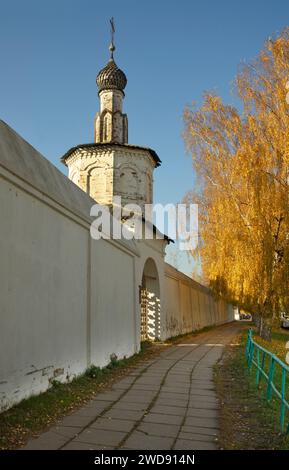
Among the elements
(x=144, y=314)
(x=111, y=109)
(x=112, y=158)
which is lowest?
(x=144, y=314)

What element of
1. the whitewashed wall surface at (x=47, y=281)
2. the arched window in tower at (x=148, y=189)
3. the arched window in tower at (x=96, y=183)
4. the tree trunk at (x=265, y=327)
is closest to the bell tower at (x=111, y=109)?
the arched window in tower at (x=96, y=183)

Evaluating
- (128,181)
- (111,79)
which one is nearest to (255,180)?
(128,181)

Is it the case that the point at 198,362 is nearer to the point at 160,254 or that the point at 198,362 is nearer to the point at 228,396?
the point at 228,396

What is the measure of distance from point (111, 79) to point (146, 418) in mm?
18761

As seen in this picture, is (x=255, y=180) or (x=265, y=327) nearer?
(x=255, y=180)

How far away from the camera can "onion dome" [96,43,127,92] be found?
2150 cm

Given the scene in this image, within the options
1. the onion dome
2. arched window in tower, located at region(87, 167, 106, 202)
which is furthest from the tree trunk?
the onion dome

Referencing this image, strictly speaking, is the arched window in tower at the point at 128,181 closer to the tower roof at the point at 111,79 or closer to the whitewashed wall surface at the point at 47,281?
the tower roof at the point at 111,79

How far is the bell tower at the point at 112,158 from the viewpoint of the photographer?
20.6 m

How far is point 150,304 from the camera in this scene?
1781 cm

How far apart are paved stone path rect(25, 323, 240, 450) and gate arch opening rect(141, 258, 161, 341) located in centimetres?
818

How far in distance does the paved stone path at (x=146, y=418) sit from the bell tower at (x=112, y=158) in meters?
12.5

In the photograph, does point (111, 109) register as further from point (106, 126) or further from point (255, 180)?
point (255, 180)

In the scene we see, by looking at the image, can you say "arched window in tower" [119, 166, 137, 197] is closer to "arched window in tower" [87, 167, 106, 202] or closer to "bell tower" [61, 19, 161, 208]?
"bell tower" [61, 19, 161, 208]
